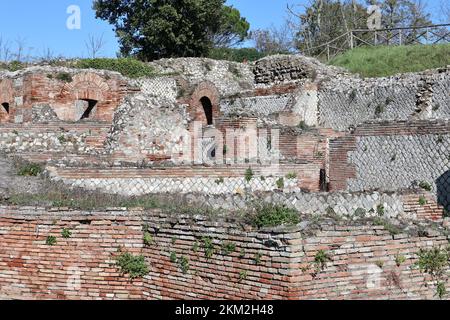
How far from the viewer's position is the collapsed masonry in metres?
9.69

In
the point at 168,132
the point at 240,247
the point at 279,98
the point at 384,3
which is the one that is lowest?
the point at 240,247

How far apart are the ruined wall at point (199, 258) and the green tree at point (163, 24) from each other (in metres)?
21.1

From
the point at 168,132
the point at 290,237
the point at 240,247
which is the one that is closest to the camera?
the point at 290,237

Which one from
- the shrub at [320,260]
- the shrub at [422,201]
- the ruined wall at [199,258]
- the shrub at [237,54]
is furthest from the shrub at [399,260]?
the shrub at [237,54]

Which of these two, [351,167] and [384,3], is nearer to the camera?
[351,167]

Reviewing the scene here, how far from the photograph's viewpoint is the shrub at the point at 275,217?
5.30m

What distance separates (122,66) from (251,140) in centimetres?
1027

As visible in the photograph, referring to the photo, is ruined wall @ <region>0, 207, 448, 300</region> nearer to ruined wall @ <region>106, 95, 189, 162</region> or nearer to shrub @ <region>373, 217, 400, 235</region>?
shrub @ <region>373, 217, 400, 235</region>

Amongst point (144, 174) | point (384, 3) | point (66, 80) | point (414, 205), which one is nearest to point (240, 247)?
point (414, 205)

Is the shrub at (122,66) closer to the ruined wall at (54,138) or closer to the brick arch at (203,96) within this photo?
the brick arch at (203,96)

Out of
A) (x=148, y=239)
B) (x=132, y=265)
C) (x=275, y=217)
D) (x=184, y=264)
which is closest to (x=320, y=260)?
(x=275, y=217)

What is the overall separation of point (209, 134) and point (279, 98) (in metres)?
7.01

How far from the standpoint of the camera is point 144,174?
10.1 m
